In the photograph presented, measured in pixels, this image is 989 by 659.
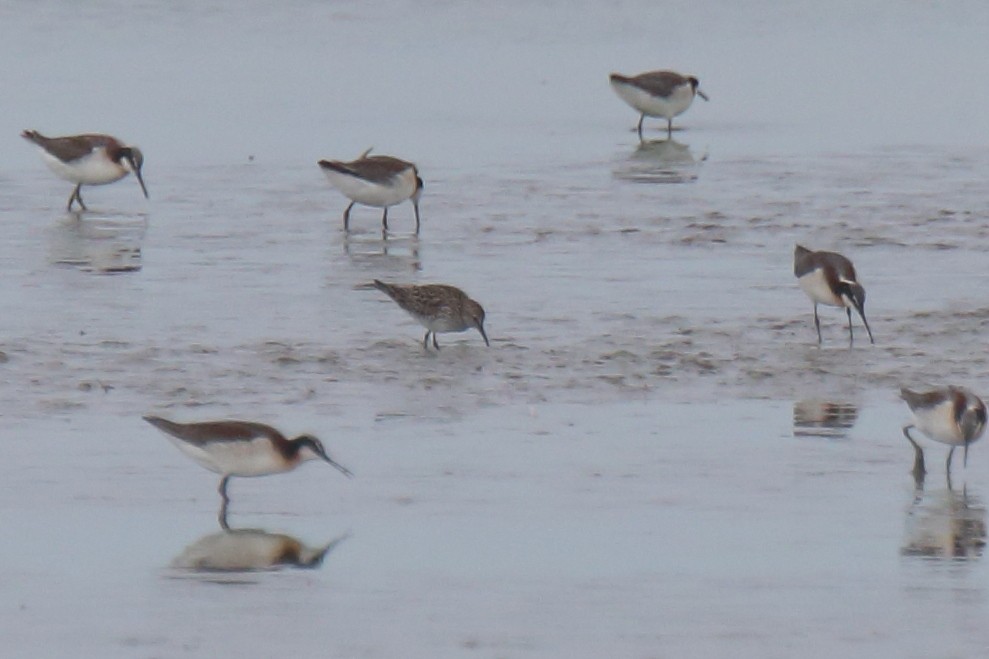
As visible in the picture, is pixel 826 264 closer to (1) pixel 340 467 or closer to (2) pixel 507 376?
(2) pixel 507 376

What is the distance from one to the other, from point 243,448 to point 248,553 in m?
0.80

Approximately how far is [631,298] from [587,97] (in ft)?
45.8

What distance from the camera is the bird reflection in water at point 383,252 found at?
59.0ft

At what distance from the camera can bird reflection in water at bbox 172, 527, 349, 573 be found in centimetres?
997

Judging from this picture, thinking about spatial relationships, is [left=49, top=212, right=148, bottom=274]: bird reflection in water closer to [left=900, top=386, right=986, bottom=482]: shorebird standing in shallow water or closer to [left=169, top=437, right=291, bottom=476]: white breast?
[left=169, top=437, right=291, bottom=476]: white breast

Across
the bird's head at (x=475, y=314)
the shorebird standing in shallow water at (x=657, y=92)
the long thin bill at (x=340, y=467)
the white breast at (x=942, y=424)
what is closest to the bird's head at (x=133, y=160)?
the bird's head at (x=475, y=314)

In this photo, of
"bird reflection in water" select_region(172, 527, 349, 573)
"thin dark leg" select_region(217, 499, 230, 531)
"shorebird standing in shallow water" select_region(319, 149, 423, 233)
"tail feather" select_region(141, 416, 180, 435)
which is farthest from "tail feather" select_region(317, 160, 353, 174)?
"bird reflection in water" select_region(172, 527, 349, 573)

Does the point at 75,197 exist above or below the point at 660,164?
below

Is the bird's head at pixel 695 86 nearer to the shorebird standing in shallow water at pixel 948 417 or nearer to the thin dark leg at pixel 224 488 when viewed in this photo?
the shorebird standing in shallow water at pixel 948 417

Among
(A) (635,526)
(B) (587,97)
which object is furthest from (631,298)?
(B) (587,97)

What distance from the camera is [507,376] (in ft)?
Result: 45.9

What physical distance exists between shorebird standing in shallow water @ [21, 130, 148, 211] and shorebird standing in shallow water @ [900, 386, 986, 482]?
1073 centimetres

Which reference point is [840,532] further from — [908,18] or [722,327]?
[908,18]

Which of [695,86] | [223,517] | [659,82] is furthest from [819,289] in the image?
[695,86]
